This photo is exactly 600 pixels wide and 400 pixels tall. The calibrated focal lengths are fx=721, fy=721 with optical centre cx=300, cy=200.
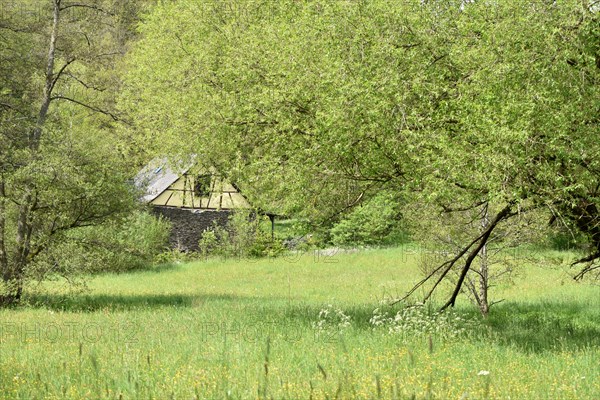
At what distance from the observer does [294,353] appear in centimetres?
870

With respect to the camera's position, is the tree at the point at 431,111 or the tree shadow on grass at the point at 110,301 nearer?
the tree at the point at 431,111

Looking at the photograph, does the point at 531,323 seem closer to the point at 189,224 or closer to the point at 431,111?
the point at 431,111

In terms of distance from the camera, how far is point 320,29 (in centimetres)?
1370

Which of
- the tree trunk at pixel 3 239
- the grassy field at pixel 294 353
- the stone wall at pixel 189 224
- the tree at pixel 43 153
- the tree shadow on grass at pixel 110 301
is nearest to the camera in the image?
the grassy field at pixel 294 353

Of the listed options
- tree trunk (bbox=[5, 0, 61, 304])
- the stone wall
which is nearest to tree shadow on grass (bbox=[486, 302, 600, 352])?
tree trunk (bbox=[5, 0, 61, 304])

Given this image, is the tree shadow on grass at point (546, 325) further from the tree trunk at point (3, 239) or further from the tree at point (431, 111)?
the tree trunk at point (3, 239)

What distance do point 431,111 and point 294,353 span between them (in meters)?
4.27

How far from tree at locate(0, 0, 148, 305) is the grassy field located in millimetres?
1782

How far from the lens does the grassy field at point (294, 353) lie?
665 centimetres

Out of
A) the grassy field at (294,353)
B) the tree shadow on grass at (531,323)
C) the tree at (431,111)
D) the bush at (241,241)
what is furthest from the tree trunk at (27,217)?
the bush at (241,241)

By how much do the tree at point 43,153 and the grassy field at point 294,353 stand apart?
1782 millimetres

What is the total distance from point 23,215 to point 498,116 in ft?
42.4

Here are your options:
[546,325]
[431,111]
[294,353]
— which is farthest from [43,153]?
[546,325]

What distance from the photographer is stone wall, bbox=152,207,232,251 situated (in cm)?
4112
